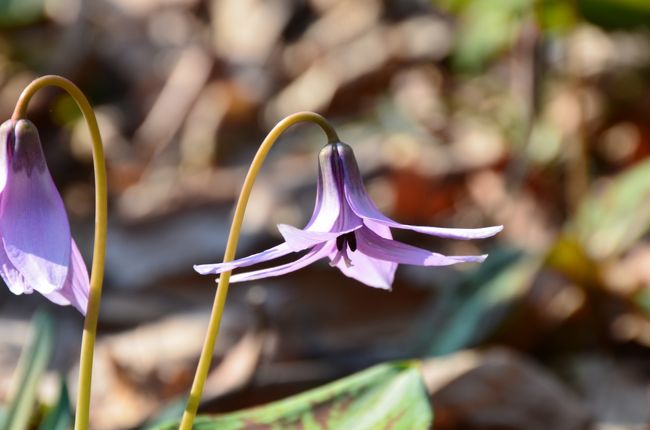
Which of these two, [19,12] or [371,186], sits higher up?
[19,12]

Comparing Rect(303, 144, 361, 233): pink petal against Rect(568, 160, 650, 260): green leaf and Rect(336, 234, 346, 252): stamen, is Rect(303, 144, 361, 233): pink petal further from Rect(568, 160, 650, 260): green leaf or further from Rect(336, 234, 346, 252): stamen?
Rect(568, 160, 650, 260): green leaf

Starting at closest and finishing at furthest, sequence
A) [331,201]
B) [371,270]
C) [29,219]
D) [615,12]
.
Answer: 1. [29,219]
2. [331,201]
3. [371,270]
4. [615,12]

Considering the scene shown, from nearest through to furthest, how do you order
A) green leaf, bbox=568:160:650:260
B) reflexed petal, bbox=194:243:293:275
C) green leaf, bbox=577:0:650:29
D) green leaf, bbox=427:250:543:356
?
1. reflexed petal, bbox=194:243:293:275
2. green leaf, bbox=427:250:543:356
3. green leaf, bbox=568:160:650:260
4. green leaf, bbox=577:0:650:29

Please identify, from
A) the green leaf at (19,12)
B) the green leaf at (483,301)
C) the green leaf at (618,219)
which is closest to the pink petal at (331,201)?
the green leaf at (483,301)

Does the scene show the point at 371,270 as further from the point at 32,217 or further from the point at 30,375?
the point at 30,375

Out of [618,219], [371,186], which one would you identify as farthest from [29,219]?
[371,186]

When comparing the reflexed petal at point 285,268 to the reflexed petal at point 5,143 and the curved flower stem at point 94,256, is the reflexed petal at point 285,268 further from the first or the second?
the reflexed petal at point 5,143

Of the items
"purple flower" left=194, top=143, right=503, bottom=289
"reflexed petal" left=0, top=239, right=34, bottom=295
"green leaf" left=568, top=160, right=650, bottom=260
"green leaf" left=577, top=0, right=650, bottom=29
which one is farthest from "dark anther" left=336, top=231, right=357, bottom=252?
"green leaf" left=577, top=0, right=650, bottom=29

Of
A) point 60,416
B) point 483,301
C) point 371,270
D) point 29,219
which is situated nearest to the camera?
point 29,219
